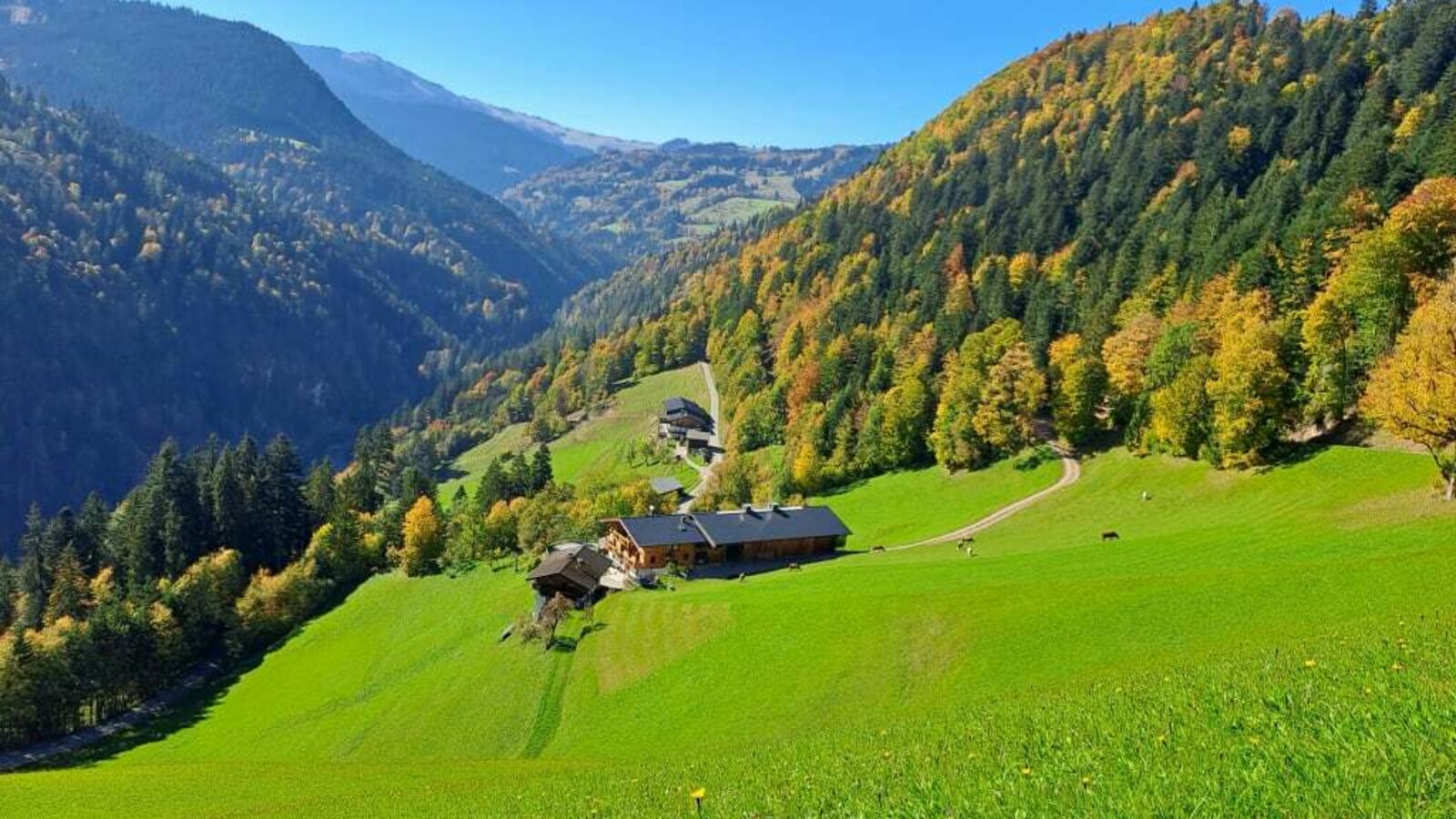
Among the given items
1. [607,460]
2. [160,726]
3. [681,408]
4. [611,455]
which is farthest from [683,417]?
[160,726]

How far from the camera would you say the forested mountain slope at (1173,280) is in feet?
247

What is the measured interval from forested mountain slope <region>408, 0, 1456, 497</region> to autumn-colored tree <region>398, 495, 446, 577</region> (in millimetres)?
50174

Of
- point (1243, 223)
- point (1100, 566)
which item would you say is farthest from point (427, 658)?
point (1243, 223)

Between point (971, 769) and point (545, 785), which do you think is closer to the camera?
point (971, 769)

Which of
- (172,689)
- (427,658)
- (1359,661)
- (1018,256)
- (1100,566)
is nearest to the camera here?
(1359,661)

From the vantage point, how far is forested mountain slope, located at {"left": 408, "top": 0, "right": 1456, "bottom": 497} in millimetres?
75438

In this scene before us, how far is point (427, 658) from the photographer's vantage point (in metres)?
75.1

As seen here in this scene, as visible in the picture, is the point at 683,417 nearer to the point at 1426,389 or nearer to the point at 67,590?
the point at 67,590

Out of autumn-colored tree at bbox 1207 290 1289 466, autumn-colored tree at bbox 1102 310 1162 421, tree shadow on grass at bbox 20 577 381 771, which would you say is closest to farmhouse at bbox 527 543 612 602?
tree shadow on grass at bbox 20 577 381 771

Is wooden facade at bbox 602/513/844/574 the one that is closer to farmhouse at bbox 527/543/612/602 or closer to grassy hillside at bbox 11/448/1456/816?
farmhouse at bbox 527/543/612/602

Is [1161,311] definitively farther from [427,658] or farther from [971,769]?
[971,769]

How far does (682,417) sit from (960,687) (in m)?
138

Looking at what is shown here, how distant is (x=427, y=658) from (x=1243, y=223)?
113 m

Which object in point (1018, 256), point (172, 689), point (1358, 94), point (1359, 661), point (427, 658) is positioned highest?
point (1358, 94)
